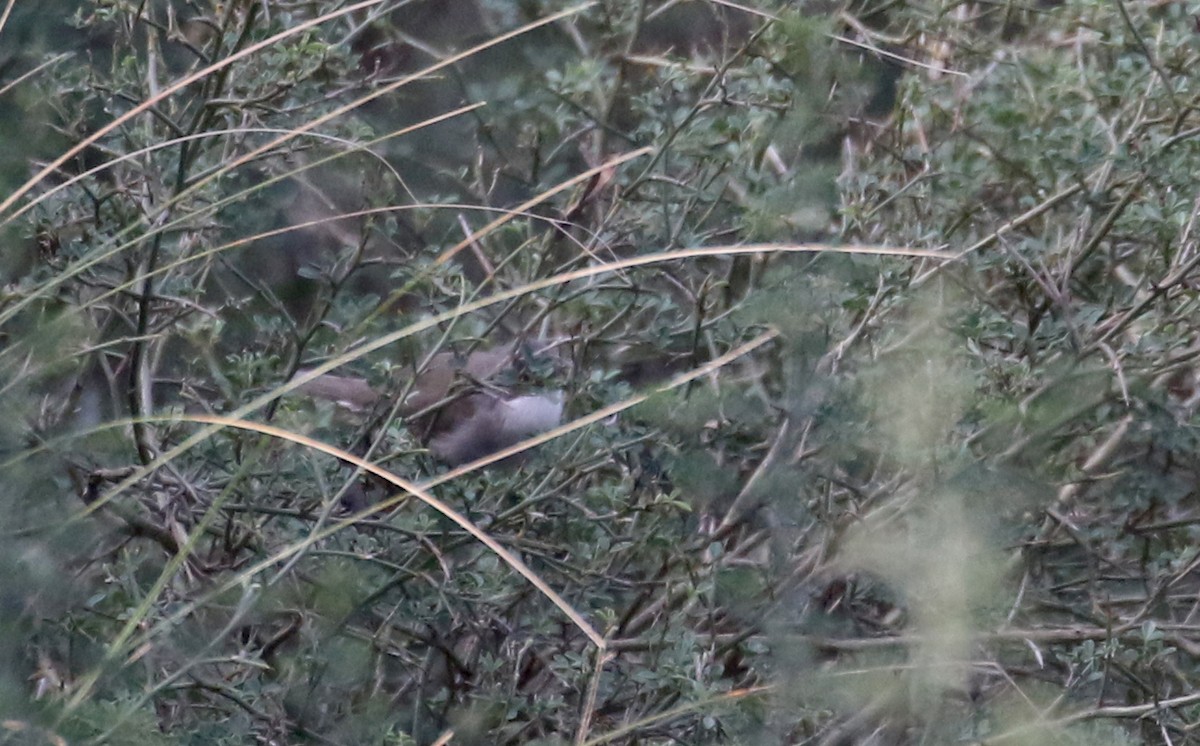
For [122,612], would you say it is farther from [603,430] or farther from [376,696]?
[603,430]

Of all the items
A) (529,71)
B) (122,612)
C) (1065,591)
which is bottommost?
(1065,591)

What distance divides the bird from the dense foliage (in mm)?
58

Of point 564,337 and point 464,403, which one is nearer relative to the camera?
point 564,337

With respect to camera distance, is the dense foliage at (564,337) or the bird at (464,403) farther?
the bird at (464,403)

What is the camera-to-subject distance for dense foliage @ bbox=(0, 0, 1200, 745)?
2236 millimetres

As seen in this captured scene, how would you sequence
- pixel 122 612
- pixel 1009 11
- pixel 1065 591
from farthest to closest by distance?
pixel 1009 11 < pixel 1065 591 < pixel 122 612

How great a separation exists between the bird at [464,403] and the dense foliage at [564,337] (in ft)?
0.19

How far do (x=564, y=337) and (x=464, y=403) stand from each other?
1.33 ft

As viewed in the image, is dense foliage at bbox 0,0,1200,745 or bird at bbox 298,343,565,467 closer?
dense foliage at bbox 0,0,1200,745

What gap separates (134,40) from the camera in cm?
327

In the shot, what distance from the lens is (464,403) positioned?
11.0ft

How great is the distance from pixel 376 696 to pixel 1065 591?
1.50m

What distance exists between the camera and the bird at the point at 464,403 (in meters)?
2.91

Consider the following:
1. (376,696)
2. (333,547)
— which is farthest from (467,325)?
(376,696)
